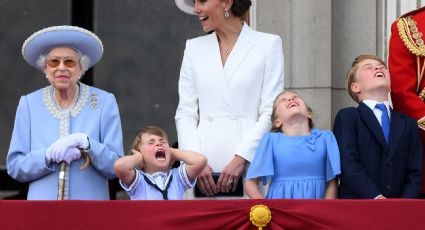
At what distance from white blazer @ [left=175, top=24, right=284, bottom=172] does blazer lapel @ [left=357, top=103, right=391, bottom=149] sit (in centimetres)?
47

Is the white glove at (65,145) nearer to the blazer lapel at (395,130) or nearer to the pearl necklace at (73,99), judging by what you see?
the pearl necklace at (73,99)

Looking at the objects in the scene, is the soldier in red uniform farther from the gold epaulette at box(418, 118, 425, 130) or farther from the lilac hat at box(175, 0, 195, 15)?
the lilac hat at box(175, 0, 195, 15)

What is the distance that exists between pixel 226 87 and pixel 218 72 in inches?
3.4

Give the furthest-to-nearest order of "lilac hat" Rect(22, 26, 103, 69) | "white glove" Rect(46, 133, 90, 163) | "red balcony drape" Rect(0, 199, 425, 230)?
"lilac hat" Rect(22, 26, 103, 69) < "white glove" Rect(46, 133, 90, 163) < "red balcony drape" Rect(0, 199, 425, 230)

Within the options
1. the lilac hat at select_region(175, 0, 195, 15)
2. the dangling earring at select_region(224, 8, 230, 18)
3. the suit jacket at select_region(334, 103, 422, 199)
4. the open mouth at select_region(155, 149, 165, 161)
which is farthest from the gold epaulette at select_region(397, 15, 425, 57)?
the open mouth at select_region(155, 149, 165, 161)

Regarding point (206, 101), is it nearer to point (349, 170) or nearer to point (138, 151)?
point (138, 151)

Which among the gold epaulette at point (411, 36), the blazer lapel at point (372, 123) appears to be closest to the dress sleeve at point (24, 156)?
the blazer lapel at point (372, 123)

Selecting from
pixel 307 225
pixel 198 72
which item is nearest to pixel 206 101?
pixel 198 72

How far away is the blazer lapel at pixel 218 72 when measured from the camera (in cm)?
595

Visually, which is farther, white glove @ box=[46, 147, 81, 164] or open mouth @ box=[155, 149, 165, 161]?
open mouth @ box=[155, 149, 165, 161]

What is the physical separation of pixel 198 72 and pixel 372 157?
993mm

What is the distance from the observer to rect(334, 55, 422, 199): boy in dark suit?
548 centimetres

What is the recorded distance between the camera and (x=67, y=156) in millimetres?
5480

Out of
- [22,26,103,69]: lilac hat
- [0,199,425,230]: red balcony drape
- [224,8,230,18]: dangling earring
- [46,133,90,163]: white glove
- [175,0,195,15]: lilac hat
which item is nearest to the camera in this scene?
[0,199,425,230]: red balcony drape
